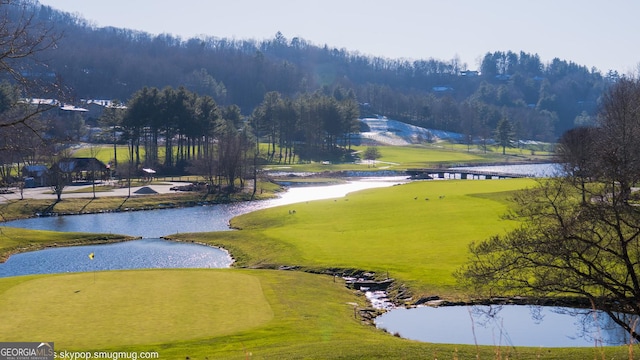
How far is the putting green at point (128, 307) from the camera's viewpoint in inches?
979

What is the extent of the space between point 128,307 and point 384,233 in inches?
1183

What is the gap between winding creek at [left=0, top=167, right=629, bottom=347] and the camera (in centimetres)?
2880

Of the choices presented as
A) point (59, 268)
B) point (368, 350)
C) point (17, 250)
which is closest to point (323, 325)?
point (368, 350)

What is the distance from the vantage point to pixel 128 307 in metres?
29.8

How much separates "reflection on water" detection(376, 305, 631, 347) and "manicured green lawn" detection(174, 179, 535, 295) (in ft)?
12.0

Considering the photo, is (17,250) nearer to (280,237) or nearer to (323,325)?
(280,237)

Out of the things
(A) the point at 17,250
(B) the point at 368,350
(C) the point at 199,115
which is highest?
(C) the point at 199,115

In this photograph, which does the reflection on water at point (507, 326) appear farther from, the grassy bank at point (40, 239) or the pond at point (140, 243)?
the grassy bank at point (40, 239)

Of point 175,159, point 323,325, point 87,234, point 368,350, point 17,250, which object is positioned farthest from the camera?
point 175,159

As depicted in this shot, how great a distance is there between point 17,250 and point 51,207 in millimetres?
25559

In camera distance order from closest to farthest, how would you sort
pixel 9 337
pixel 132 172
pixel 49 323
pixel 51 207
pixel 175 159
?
pixel 9 337
pixel 49 323
pixel 51 207
pixel 132 172
pixel 175 159

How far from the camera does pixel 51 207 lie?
260 feet

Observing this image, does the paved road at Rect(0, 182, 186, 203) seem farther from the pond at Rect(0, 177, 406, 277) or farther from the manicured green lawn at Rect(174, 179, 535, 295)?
the manicured green lawn at Rect(174, 179, 535, 295)

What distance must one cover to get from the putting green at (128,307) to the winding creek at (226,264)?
780cm
